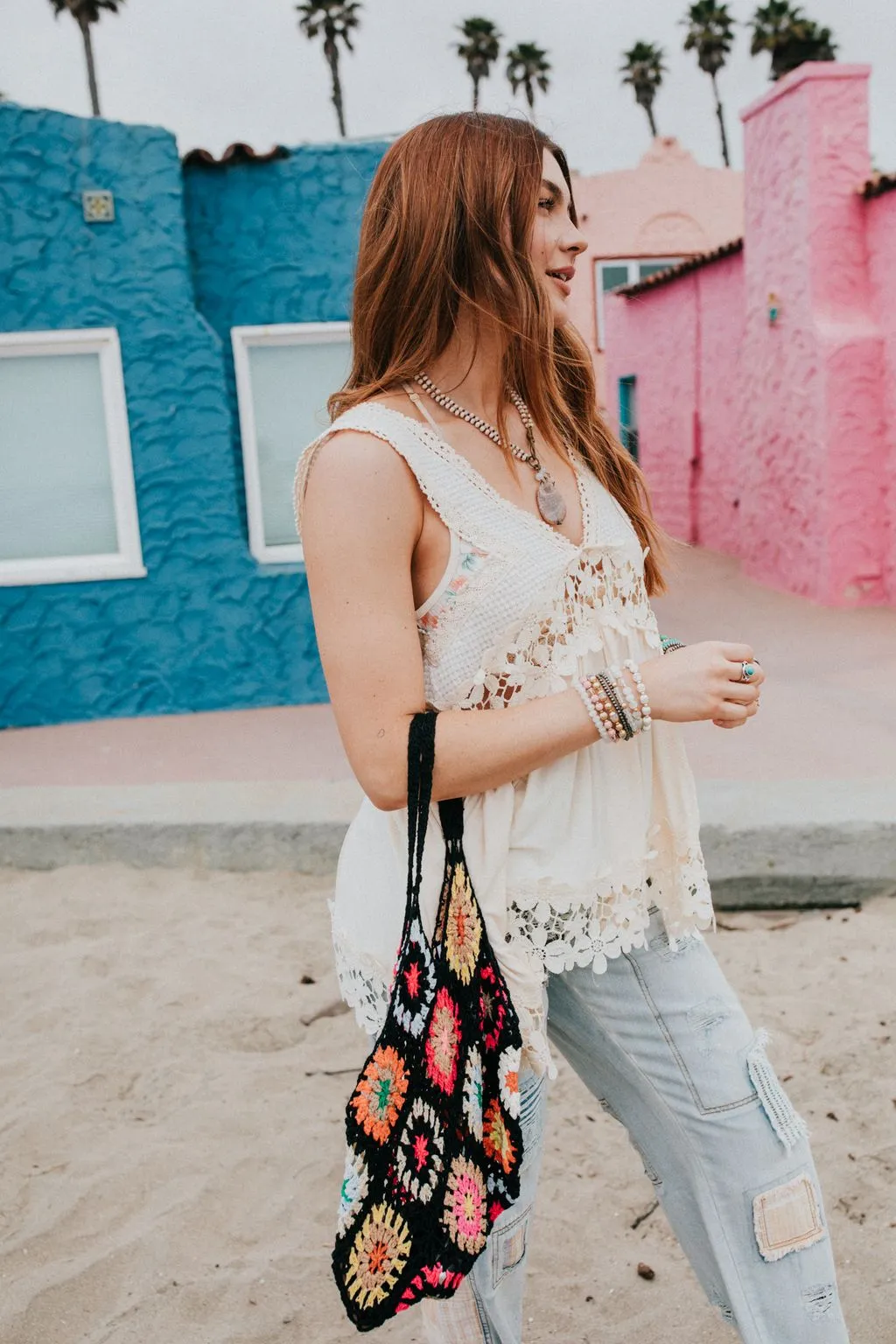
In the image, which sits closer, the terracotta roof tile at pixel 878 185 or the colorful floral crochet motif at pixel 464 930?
the colorful floral crochet motif at pixel 464 930

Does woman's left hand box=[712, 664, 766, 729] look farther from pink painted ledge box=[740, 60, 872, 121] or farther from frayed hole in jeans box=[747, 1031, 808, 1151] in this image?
pink painted ledge box=[740, 60, 872, 121]

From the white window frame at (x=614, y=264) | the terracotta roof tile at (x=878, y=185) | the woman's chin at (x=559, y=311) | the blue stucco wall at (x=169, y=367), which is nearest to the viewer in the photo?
the woman's chin at (x=559, y=311)

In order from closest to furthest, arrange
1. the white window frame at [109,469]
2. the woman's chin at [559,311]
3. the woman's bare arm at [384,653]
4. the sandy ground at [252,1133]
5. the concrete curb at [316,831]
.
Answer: the woman's bare arm at [384,653] → the woman's chin at [559,311] → the sandy ground at [252,1133] → the concrete curb at [316,831] → the white window frame at [109,469]

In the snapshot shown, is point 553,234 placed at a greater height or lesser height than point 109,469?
greater

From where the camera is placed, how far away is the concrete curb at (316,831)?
12.8 feet

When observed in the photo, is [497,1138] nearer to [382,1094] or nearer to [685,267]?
[382,1094]

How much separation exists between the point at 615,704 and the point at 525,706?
10cm

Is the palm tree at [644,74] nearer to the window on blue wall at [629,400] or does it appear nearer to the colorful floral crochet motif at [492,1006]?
the window on blue wall at [629,400]

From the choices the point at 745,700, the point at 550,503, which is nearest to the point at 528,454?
the point at 550,503

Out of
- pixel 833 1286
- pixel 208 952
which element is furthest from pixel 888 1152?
pixel 208 952

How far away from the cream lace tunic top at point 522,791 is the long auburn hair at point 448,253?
0.44 feet

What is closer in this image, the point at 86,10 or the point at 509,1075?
the point at 509,1075

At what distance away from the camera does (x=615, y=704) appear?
4.32 ft

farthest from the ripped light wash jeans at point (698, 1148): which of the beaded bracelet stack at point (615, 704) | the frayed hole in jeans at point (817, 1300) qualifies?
the beaded bracelet stack at point (615, 704)
